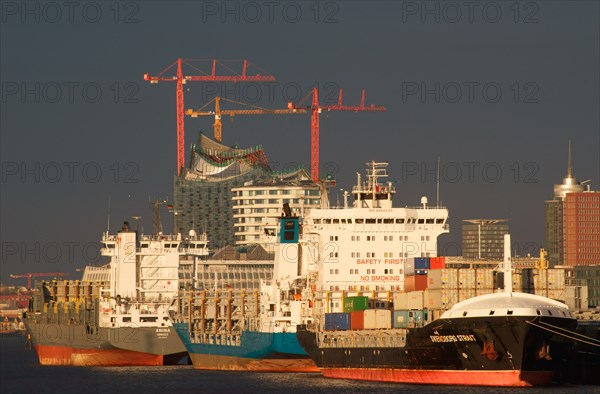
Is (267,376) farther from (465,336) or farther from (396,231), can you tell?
(465,336)

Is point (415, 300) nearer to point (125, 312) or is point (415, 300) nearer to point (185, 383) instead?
point (185, 383)

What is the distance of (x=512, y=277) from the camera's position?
72.5m

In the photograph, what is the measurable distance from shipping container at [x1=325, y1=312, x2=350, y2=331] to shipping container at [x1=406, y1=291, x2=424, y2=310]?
571 cm

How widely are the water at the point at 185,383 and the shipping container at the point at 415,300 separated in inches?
164

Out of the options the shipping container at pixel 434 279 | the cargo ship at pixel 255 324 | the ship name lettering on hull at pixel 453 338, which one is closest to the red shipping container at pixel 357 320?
the shipping container at pixel 434 279

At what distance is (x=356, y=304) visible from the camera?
79938 mm

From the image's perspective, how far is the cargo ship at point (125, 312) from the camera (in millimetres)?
109188

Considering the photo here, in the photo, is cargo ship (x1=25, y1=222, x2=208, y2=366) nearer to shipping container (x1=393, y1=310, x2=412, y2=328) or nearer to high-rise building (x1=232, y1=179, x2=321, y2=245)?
shipping container (x1=393, y1=310, x2=412, y2=328)

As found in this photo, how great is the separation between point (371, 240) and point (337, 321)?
807 cm

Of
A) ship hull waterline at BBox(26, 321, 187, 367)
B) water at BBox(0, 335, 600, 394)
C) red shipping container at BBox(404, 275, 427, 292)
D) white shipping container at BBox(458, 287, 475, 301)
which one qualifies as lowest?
water at BBox(0, 335, 600, 394)

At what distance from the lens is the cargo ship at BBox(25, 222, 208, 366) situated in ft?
358

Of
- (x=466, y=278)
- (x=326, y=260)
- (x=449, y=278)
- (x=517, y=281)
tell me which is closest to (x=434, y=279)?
(x=449, y=278)

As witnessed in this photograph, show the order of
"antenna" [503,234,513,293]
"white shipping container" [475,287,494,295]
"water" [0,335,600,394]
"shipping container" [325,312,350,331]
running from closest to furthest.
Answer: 1. "antenna" [503,234,513,293]
2. "white shipping container" [475,287,494,295]
3. "water" [0,335,600,394]
4. "shipping container" [325,312,350,331]

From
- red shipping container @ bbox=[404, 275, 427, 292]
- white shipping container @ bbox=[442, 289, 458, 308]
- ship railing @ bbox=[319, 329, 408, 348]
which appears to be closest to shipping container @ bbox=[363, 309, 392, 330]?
ship railing @ bbox=[319, 329, 408, 348]
